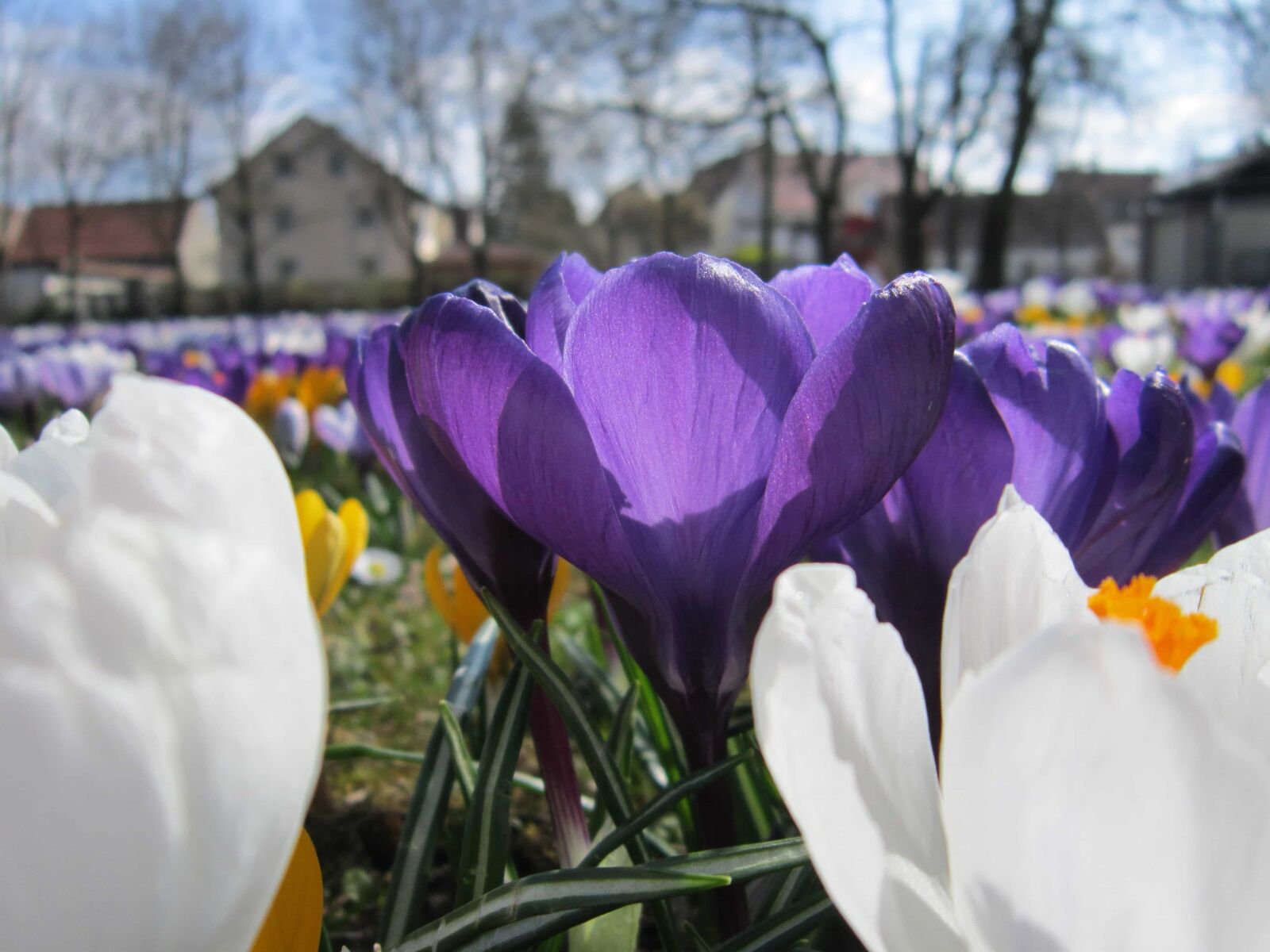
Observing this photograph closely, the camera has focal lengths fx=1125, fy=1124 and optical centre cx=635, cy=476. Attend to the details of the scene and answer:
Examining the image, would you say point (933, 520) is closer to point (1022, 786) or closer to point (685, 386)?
point (685, 386)

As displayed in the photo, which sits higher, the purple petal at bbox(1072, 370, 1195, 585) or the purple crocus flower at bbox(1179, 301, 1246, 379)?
the purple petal at bbox(1072, 370, 1195, 585)

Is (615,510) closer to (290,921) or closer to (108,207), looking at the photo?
(290,921)

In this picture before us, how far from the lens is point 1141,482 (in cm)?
62

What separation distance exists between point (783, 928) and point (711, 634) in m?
0.14

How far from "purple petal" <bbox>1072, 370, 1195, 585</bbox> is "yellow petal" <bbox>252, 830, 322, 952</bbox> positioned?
43 centimetres

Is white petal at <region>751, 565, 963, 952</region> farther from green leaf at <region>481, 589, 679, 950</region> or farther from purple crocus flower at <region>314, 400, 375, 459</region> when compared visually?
purple crocus flower at <region>314, 400, 375, 459</region>

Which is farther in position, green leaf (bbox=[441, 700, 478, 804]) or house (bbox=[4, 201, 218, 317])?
house (bbox=[4, 201, 218, 317])

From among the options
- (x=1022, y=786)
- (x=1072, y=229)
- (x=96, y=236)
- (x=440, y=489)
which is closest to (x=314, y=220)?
(x=96, y=236)

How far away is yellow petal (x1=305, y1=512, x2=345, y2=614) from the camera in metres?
0.97

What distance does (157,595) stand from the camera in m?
0.34

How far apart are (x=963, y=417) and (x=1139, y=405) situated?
115 mm

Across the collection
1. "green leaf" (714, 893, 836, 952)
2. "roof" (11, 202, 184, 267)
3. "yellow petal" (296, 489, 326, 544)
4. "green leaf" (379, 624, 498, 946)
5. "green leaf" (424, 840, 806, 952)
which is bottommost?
"green leaf" (379, 624, 498, 946)

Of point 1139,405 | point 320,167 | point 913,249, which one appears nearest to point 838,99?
point 913,249

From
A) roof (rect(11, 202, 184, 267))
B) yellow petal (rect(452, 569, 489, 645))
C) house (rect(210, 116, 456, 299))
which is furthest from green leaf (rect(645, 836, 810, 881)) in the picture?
roof (rect(11, 202, 184, 267))
